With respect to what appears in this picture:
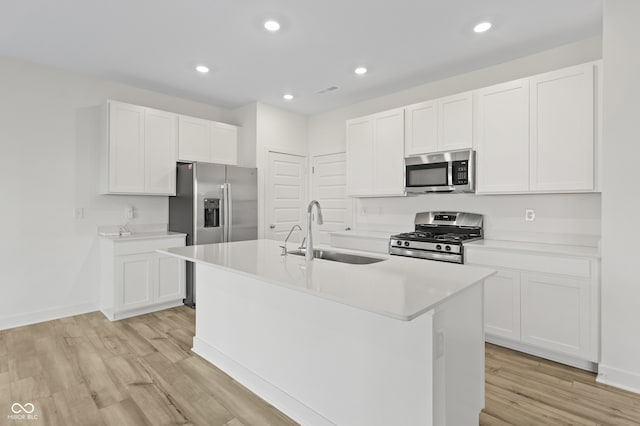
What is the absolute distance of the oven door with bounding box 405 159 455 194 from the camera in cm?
349

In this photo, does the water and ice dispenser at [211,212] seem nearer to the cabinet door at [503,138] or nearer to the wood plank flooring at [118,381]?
the wood plank flooring at [118,381]

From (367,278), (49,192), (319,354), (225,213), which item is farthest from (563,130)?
(49,192)

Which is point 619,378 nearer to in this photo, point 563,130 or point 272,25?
point 563,130

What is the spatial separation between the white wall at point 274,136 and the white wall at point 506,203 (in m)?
0.97

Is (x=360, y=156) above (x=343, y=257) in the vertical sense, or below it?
above

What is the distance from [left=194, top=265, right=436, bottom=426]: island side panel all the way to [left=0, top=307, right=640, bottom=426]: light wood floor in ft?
0.56

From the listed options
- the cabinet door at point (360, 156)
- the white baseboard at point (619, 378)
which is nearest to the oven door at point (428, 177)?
the cabinet door at point (360, 156)

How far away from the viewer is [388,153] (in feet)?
13.2

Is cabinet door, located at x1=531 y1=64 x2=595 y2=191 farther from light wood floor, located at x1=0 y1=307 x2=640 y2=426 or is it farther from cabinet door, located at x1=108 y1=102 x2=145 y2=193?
cabinet door, located at x1=108 y1=102 x2=145 y2=193

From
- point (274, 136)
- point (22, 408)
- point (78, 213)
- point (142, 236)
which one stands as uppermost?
point (274, 136)

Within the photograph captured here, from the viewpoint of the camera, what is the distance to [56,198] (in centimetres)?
365

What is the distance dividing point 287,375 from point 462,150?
8.83 ft

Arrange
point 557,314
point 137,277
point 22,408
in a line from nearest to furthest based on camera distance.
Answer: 1. point 22,408
2. point 557,314
3. point 137,277

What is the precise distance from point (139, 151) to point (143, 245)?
3.64ft
